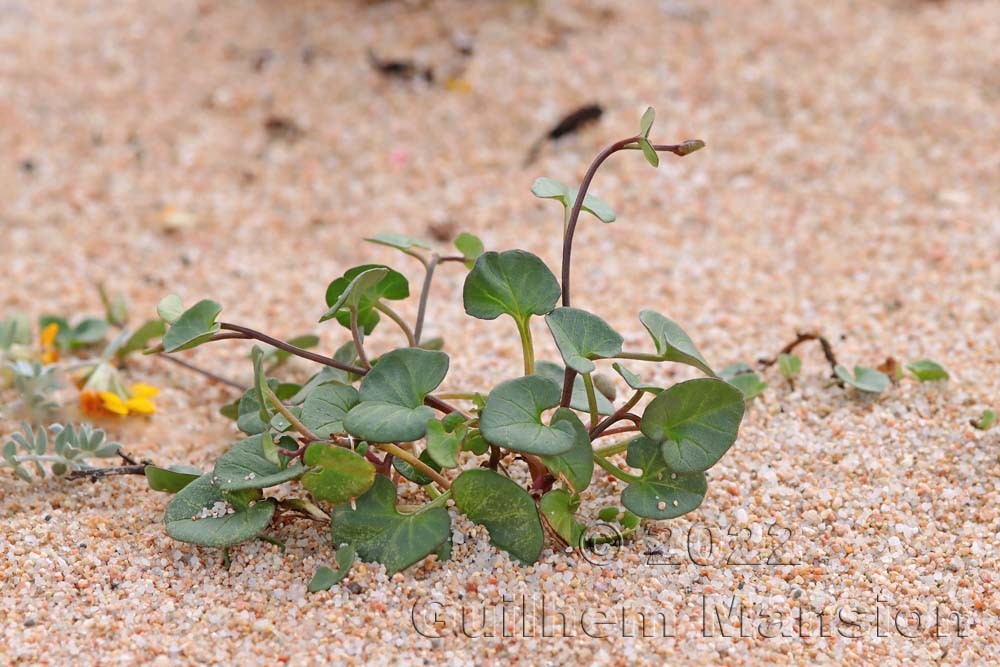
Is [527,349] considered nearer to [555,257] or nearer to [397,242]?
[397,242]

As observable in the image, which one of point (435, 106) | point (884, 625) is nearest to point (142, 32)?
point (435, 106)

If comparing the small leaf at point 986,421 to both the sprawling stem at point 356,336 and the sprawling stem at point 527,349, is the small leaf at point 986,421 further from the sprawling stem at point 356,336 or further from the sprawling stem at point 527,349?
the sprawling stem at point 356,336

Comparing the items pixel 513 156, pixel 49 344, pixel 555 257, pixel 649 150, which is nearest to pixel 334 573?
pixel 649 150

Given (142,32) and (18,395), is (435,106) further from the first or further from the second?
(18,395)

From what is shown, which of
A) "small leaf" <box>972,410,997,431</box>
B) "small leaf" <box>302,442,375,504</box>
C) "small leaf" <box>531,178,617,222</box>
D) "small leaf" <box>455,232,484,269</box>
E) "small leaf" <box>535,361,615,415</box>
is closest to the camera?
"small leaf" <box>302,442,375,504</box>

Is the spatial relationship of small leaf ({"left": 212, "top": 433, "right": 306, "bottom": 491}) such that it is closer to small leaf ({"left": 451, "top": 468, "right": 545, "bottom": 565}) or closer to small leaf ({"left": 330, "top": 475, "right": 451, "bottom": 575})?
small leaf ({"left": 330, "top": 475, "right": 451, "bottom": 575})

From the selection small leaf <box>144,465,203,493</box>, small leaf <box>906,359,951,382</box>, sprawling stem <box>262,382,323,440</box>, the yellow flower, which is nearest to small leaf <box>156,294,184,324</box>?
sprawling stem <box>262,382,323,440</box>
